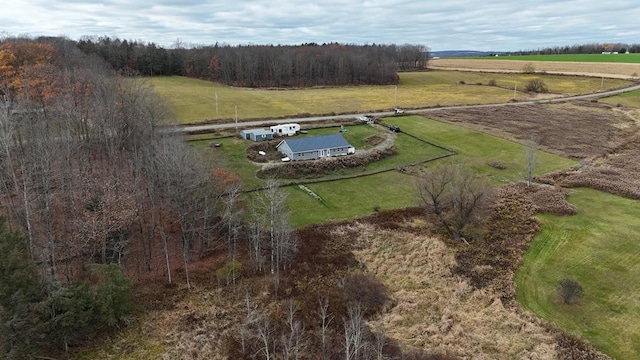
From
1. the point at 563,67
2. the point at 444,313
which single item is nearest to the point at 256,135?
the point at 444,313

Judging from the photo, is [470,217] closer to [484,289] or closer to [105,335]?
[484,289]

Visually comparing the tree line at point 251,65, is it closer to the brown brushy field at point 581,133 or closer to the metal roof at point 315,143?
the brown brushy field at point 581,133

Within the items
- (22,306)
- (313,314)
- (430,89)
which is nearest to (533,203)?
(313,314)

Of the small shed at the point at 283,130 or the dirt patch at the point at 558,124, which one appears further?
the small shed at the point at 283,130

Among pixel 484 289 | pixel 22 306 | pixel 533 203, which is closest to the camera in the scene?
pixel 22 306

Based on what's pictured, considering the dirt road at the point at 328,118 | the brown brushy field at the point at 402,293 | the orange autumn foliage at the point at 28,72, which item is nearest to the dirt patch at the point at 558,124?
the dirt road at the point at 328,118

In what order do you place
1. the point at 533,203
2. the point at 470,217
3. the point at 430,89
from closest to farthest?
1. the point at 470,217
2. the point at 533,203
3. the point at 430,89
